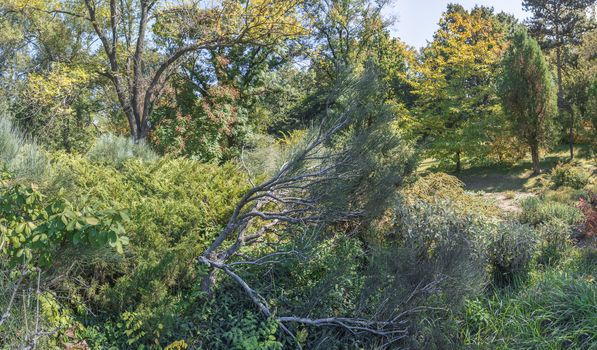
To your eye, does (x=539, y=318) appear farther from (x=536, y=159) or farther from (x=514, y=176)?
(x=536, y=159)

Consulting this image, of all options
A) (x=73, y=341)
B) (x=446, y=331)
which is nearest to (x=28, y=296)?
(x=73, y=341)

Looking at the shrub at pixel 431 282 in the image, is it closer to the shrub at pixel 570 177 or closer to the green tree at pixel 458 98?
the shrub at pixel 570 177

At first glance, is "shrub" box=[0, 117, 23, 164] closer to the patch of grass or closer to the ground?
the patch of grass

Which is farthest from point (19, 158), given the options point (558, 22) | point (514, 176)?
point (558, 22)

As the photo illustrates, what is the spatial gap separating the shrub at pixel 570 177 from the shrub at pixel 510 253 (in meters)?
8.08

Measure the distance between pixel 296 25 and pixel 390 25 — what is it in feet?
32.2

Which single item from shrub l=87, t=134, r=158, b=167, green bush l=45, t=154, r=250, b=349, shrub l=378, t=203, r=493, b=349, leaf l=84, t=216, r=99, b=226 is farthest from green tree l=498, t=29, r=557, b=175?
leaf l=84, t=216, r=99, b=226

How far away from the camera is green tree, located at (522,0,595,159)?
18.2 metres

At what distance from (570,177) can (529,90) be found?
355cm

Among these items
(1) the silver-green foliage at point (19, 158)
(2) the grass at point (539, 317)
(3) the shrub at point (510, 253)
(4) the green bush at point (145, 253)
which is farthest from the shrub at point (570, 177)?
(1) the silver-green foliage at point (19, 158)

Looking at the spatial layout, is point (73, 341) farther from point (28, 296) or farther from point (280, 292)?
point (280, 292)

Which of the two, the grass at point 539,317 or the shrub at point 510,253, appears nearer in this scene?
the grass at point 539,317

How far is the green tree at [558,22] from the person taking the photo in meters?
18.2

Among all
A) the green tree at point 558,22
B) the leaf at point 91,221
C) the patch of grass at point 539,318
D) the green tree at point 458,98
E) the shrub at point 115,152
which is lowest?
the patch of grass at point 539,318
